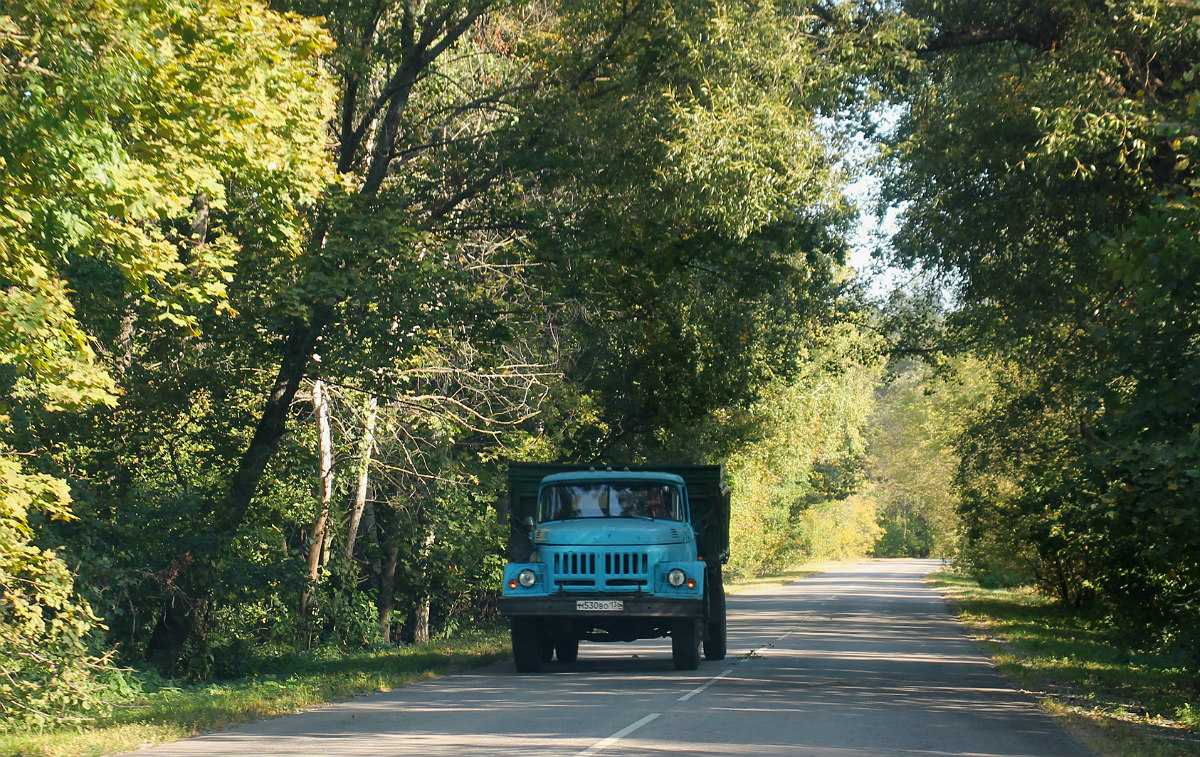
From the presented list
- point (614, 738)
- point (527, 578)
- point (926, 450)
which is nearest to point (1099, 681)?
point (527, 578)

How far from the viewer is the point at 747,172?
15500 millimetres

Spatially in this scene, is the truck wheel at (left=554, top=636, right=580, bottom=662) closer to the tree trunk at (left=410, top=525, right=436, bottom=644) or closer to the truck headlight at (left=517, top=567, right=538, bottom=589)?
the truck headlight at (left=517, top=567, right=538, bottom=589)

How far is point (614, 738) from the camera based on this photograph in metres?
11.0

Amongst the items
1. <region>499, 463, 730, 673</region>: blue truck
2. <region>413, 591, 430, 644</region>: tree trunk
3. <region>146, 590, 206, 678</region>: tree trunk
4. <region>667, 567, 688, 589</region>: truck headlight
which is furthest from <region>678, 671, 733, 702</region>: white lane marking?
<region>413, 591, 430, 644</region>: tree trunk

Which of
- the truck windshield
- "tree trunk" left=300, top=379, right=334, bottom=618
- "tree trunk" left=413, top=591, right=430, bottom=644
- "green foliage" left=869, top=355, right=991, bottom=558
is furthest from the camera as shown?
A: "green foliage" left=869, top=355, right=991, bottom=558

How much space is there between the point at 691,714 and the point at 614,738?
2.04 meters

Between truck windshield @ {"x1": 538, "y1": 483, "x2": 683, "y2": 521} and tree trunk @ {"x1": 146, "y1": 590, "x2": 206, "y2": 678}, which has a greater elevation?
truck windshield @ {"x1": 538, "y1": 483, "x2": 683, "y2": 521}

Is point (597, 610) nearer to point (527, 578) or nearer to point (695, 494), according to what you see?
point (527, 578)

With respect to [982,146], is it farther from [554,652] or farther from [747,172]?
[554,652]

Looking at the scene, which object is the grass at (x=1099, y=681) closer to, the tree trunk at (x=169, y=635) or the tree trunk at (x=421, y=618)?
the tree trunk at (x=169, y=635)

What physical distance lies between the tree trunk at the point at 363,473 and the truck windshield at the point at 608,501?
6644 millimetres

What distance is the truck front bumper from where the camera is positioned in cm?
1672

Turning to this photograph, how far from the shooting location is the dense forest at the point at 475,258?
12.0 meters

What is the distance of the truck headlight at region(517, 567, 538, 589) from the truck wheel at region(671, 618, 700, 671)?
82.6 inches
